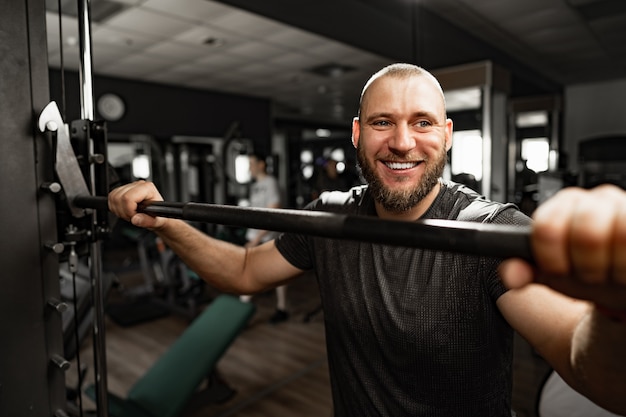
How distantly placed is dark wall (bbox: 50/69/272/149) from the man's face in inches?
211

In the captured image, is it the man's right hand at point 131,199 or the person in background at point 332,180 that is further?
the person in background at point 332,180

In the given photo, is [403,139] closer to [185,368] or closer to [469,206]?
[469,206]

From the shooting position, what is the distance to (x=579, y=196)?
398 mm

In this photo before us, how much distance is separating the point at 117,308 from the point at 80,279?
2384 mm

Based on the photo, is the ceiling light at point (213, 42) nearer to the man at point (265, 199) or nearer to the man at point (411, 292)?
the man at point (265, 199)

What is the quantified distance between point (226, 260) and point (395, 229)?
96 centimetres

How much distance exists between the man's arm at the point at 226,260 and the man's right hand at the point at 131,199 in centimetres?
14

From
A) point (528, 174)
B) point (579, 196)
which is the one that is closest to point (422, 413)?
point (579, 196)

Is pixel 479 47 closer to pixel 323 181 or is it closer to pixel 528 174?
pixel 528 174

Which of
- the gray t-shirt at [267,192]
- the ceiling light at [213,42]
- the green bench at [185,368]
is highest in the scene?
the ceiling light at [213,42]

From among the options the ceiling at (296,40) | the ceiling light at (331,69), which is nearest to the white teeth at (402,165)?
the ceiling at (296,40)

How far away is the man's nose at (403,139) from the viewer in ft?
3.54

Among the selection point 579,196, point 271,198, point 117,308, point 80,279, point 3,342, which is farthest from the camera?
point 117,308

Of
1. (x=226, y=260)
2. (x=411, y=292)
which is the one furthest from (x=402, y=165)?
(x=226, y=260)
